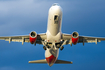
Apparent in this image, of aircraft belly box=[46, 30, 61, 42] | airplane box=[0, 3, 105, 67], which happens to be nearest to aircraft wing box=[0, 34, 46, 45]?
airplane box=[0, 3, 105, 67]

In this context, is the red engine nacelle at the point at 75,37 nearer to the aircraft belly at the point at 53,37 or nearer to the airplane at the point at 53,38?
the airplane at the point at 53,38

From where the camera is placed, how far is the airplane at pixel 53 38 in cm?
3826

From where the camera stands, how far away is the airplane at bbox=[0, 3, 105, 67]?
3826 centimetres

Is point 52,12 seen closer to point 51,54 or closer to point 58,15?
point 58,15

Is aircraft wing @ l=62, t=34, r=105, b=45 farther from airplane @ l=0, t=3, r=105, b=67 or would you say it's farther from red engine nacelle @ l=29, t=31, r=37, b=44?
red engine nacelle @ l=29, t=31, r=37, b=44

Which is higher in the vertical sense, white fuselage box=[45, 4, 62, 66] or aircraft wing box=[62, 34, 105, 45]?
white fuselage box=[45, 4, 62, 66]

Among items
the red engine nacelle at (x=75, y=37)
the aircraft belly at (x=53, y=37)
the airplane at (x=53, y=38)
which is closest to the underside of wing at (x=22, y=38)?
the airplane at (x=53, y=38)

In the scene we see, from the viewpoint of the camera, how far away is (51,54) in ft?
145

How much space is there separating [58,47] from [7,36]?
33.8 ft

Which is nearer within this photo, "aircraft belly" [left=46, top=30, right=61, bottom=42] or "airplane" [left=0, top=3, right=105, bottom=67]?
"airplane" [left=0, top=3, right=105, bottom=67]

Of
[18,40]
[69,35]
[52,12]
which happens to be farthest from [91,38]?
[18,40]

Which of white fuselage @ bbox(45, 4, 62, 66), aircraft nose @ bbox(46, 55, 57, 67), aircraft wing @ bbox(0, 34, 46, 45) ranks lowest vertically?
aircraft nose @ bbox(46, 55, 57, 67)

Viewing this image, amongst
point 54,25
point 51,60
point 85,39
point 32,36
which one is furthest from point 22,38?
point 85,39

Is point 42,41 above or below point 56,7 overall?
below
